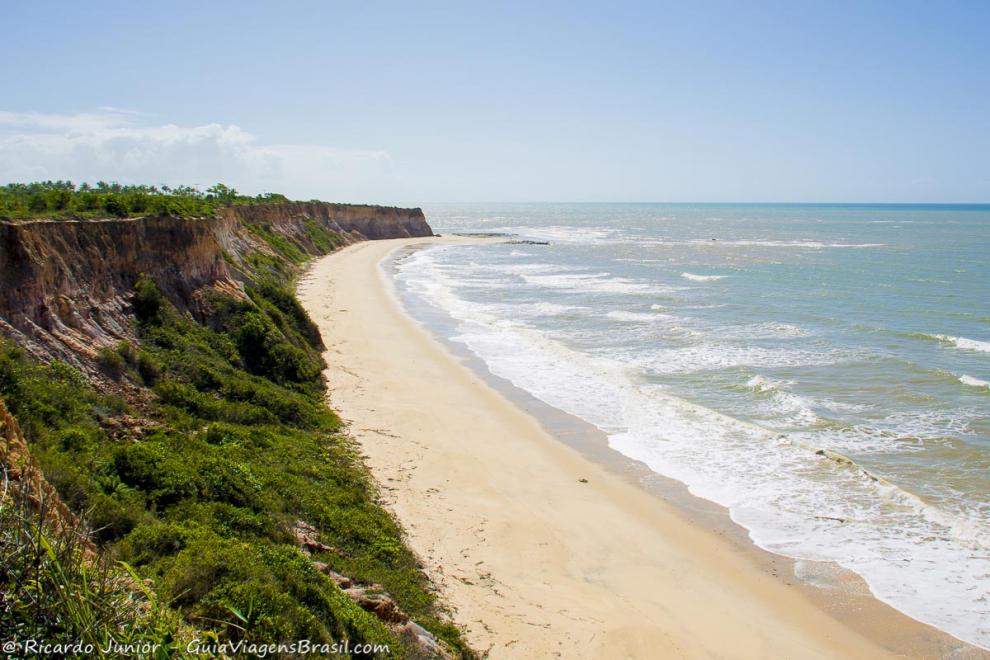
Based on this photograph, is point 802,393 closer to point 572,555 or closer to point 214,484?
point 572,555

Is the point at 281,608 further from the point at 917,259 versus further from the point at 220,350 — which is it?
the point at 917,259

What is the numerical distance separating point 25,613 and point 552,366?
2203cm

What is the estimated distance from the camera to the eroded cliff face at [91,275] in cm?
1261

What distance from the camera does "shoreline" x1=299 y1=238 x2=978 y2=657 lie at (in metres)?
9.59

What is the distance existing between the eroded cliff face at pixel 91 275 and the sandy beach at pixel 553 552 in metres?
5.65

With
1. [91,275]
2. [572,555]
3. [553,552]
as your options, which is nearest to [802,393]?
[572,555]

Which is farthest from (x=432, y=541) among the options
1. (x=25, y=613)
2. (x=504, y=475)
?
(x=25, y=613)

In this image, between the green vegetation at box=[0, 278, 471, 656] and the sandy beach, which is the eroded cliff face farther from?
the sandy beach

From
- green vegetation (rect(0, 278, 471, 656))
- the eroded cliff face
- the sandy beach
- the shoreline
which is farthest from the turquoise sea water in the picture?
the eroded cliff face

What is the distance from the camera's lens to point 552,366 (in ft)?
83.5

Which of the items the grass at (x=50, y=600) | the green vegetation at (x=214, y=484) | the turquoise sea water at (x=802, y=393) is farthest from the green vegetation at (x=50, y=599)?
the turquoise sea water at (x=802, y=393)

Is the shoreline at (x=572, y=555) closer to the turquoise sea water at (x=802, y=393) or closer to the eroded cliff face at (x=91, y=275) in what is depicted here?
the turquoise sea water at (x=802, y=393)

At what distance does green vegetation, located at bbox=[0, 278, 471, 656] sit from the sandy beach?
0.87 metres

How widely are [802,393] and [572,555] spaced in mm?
13276
